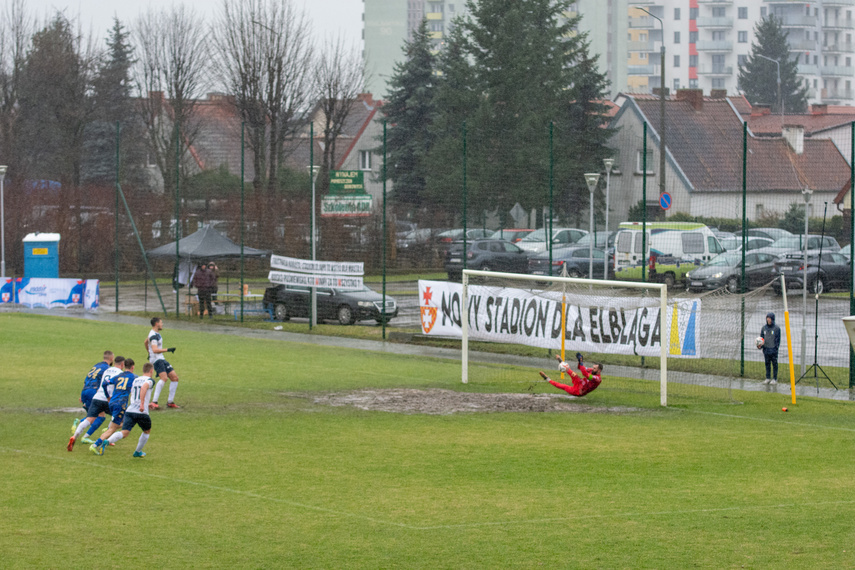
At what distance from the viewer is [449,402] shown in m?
18.3

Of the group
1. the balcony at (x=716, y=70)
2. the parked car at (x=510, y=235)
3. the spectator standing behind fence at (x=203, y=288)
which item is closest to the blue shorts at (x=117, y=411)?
the spectator standing behind fence at (x=203, y=288)

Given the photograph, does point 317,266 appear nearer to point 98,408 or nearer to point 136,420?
point 98,408

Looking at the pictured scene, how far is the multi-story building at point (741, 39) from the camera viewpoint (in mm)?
146750

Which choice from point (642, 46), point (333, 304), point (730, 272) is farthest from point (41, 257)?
point (642, 46)

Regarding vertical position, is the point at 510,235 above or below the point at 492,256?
above

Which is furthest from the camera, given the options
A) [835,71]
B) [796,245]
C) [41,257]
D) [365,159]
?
[835,71]

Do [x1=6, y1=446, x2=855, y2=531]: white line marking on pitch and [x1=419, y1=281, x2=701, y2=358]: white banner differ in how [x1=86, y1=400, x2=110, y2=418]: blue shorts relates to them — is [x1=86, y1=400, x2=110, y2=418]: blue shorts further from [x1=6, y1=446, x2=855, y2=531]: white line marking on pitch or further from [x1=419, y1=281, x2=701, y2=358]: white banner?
[x1=419, y1=281, x2=701, y2=358]: white banner

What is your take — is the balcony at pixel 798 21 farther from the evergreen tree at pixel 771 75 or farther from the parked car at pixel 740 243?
the parked car at pixel 740 243

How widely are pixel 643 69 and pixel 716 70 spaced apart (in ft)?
39.1

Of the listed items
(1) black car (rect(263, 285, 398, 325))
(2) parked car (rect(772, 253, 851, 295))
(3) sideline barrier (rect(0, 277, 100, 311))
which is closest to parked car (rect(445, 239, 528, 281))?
(1) black car (rect(263, 285, 398, 325))

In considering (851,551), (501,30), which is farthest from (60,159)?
(851,551)

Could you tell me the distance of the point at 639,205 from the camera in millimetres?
27875

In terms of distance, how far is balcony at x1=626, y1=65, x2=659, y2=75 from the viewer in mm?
157250

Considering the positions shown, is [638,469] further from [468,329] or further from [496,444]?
[468,329]
